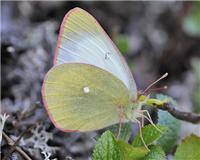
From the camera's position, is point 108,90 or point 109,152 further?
point 108,90

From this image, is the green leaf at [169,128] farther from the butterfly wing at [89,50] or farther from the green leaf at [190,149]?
the green leaf at [190,149]

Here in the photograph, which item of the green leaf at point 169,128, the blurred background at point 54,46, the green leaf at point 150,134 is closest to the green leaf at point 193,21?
the blurred background at point 54,46

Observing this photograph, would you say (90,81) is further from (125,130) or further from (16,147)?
(16,147)

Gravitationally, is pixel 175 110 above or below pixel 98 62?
below

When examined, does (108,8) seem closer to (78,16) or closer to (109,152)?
(78,16)

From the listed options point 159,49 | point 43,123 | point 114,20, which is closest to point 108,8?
point 114,20

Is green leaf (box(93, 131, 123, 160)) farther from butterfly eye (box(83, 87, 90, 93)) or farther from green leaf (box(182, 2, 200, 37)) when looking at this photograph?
green leaf (box(182, 2, 200, 37))
